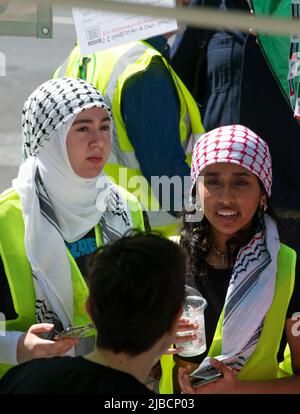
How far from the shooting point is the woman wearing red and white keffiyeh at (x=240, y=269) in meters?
2.94

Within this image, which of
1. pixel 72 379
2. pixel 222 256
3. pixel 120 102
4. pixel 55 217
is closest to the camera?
pixel 72 379

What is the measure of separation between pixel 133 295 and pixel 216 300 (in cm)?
102

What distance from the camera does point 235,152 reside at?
3127mm

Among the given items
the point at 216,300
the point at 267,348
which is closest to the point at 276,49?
the point at 216,300

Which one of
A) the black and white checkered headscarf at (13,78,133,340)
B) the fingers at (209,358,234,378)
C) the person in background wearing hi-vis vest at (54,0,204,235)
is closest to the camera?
the fingers at (209,358,234,378)

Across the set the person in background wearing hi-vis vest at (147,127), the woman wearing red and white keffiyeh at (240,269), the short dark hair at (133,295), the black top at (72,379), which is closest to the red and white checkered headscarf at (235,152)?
the woman wearing red and white keffiyeh at (240,269)

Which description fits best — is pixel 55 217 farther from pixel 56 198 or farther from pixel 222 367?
pixel 222 367

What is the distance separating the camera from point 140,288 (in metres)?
2.06

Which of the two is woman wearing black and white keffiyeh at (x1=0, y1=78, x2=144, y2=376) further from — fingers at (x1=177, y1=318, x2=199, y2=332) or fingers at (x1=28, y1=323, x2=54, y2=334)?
fingers at (x1=177, y1=318, x2=199, y2=332)

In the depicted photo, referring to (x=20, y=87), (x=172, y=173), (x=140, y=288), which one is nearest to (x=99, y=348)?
(x=140, y=288)

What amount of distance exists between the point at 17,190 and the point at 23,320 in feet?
1.48

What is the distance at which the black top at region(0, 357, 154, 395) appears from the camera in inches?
79.7

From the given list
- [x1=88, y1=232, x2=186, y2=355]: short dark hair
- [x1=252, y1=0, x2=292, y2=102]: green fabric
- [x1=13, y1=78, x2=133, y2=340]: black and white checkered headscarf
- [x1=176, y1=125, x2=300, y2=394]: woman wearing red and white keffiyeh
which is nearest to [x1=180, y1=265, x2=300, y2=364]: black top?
[x1=176, y1=125, x2=300, y2=394]: woman wearing red and white keffiyeh
